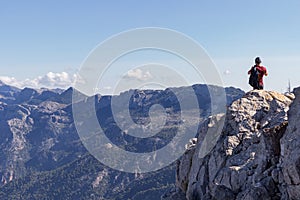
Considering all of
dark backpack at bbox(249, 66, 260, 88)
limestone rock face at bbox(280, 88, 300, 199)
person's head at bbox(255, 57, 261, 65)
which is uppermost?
person's head at bbox(255, 57, 261, 65)

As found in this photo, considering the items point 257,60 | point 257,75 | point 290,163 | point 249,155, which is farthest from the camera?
point 257,75

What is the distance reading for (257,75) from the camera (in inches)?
1329

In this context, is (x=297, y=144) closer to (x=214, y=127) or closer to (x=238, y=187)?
(x=238, y=187)

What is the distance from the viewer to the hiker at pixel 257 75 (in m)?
33.4

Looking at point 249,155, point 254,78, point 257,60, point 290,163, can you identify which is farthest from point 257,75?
point 290,163

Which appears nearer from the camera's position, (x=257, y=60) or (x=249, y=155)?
(x=249, y=155)

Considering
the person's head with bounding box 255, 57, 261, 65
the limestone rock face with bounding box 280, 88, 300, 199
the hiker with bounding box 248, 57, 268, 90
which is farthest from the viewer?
the hiker with bounding box 248, 57, 268, 90

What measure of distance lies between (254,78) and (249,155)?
381 inches

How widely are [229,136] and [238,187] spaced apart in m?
5.65

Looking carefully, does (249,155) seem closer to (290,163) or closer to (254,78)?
(290,163)

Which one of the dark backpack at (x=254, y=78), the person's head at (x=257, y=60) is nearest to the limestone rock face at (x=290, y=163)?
the person's head at (x=257, y=60)

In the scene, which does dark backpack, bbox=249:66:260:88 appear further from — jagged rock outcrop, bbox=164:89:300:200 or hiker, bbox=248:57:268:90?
jagged rock outcrop, bbox=164:89:300:200

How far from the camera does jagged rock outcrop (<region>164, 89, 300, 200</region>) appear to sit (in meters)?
21.7

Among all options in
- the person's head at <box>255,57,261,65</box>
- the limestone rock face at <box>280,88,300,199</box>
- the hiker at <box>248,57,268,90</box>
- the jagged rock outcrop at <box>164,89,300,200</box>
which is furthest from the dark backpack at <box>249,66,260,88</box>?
the limestone rock face at <box>280,88,300,199</box>
